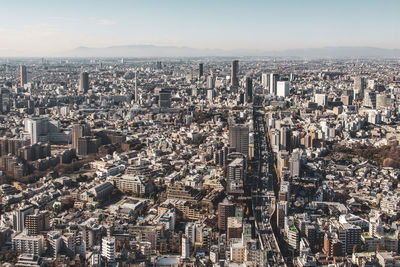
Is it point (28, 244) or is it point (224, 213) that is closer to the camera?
point (28, 244)

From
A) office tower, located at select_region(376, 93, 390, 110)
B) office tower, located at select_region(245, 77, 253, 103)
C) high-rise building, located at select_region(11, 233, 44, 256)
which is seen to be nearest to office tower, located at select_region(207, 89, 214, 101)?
office tower, located at select_region(245, 77, 253, 103)

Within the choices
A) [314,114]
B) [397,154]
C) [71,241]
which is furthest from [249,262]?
[314,114]

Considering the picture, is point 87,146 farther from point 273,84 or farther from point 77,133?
point 273,84

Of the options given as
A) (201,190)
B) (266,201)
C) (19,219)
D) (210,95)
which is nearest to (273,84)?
(210,95)

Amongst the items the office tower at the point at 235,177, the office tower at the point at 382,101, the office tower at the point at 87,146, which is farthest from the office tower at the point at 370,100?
the office tower at the point at 235,177

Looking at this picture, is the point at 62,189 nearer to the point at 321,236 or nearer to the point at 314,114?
the point at 321,236

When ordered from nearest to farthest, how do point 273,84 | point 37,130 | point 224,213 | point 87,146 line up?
1. point 224,213
2. point 87,146
3. point 37,130
4. point 273,84

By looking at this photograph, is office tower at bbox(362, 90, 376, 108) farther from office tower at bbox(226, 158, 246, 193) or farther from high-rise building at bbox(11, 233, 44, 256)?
high-rise building at bbox(11, 233, 44, 256)
